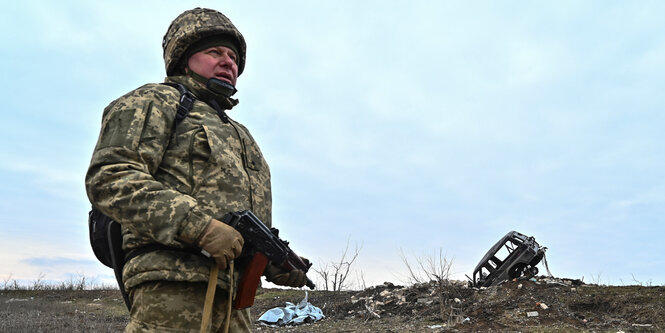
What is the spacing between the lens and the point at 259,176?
7.72ft

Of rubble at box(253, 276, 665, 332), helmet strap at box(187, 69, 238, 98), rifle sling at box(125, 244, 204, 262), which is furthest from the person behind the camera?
rubble at box(253, 276, 665, 332)

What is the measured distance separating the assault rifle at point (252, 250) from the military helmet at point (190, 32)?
3.40 feet

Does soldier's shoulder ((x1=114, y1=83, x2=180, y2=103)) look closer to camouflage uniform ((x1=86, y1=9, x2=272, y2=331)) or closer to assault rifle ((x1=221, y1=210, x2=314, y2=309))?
camouflage uniform ((x1=86, y1=9, x2=272, y2=331))

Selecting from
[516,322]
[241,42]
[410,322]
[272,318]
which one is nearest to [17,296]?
[272,318]

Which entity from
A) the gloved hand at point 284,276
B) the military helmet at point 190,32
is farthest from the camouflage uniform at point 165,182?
the military helmet at point 190,32

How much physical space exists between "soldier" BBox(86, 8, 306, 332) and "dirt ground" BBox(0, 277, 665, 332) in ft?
18.0

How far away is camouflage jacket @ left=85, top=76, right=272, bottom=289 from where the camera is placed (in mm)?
1833

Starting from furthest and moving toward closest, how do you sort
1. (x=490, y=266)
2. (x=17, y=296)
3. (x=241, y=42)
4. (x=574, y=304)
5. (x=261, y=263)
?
(x=17, y=296) → (x=490, y=266) → (x=574, y=304) → (x=241, y=42) → (x=261, y=263)

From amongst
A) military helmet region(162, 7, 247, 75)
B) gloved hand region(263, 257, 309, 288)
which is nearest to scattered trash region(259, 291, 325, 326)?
gloved hand region(263, 257, 309, 288)

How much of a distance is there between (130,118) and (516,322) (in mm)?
6623

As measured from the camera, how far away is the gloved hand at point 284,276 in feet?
7.79

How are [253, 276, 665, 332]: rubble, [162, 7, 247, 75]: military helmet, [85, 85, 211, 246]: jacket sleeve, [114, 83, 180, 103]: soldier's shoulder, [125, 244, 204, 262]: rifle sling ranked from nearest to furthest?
[85, 85, 211, 246]: jacket sleeve
[125, 244, 204, 262]: rifle sling
[114, 83, 180, 103]: soldier's shoulder
[162, 7, 247, 75]: military helmet
[253, 276, 665, 332]: rubble

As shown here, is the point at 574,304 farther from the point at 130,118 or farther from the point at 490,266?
the point at 130,118

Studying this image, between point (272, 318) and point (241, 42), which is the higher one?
point (241, 42)
